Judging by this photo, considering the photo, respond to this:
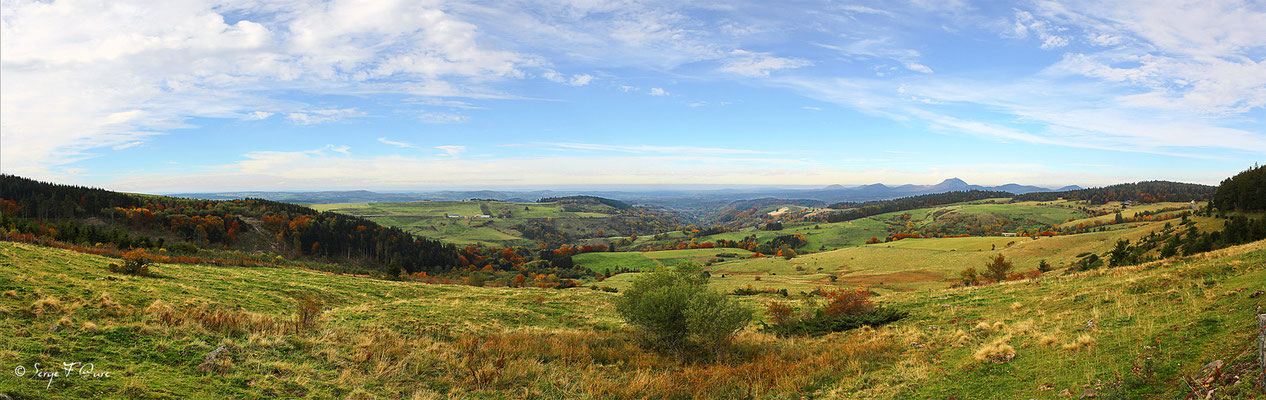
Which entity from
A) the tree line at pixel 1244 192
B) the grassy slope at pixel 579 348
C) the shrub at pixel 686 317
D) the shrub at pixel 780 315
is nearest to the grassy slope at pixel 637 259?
the shrub at pixel 780 315

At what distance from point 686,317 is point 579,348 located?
4.18m

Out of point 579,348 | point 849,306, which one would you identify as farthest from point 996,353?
point 849,306

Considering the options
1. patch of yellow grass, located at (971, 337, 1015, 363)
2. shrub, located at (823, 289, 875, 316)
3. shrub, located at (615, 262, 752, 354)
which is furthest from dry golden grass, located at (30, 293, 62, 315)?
shrub, located at (823, 289, 875, 316)

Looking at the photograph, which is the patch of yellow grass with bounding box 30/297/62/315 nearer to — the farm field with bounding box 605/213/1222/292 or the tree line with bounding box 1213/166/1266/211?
the farm field with bounding box 605/213/1222/292

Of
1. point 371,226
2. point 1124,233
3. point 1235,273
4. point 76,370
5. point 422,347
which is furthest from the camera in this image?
point 371,226

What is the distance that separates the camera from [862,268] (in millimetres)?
80250

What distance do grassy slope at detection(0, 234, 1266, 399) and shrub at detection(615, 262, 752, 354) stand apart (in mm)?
1469

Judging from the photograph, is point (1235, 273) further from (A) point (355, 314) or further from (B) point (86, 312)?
(B) point (86, 312)

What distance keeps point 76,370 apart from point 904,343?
21.1 metres

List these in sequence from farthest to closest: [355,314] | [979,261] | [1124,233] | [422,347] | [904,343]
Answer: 1. [1124,233]
2. [979,261]
3. [355,314]
4. [904,343]
5. [422,347]

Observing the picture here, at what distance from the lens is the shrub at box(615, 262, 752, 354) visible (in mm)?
16719

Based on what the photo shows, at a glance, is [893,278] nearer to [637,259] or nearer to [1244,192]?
[1244,192]

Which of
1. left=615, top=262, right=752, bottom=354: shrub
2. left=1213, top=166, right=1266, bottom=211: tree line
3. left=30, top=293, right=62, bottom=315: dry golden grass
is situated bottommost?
left=615, top=262, right=752, bottom=354: shrub

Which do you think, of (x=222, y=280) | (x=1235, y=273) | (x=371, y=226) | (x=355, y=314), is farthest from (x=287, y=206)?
(x=1235, y=273)
